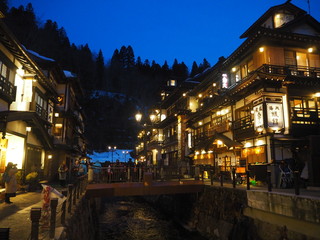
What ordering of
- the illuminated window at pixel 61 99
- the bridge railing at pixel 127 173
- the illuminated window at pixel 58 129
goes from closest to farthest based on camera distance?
the bridge railing at pixel 127 173, the illuminated window at pixel 58 129, the illuminated window at pixel 61 99

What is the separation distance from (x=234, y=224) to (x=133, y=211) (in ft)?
48.8

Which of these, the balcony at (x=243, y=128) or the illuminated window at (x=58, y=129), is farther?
the illuminated window at (x=58, y=129)

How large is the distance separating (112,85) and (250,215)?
9819cm

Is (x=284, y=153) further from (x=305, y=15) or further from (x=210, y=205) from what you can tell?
(x=305, y=15)

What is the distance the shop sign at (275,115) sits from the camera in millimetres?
18297

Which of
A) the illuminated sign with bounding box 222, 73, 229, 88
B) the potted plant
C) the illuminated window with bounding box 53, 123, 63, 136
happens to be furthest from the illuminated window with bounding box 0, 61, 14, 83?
the illuminated sign with bounding box 222, 73, 229, 88

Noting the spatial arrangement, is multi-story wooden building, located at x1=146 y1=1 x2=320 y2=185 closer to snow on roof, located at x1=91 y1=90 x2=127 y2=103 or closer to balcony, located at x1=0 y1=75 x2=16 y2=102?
balcony, located at x1=0 y1=75 x2=16 y2=102

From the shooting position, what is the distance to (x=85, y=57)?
3858 inches

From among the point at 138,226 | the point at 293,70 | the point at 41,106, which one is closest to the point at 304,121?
the point at 293,70

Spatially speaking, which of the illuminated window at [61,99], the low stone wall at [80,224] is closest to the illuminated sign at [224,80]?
the low stone wall at [80,224]

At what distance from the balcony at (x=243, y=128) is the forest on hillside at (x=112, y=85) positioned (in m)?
56.5

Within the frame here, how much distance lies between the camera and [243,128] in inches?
859

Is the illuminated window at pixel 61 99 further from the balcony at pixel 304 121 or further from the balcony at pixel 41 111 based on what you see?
the balcony at pixel 304 121

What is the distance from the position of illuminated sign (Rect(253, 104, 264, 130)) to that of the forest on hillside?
196 feet
